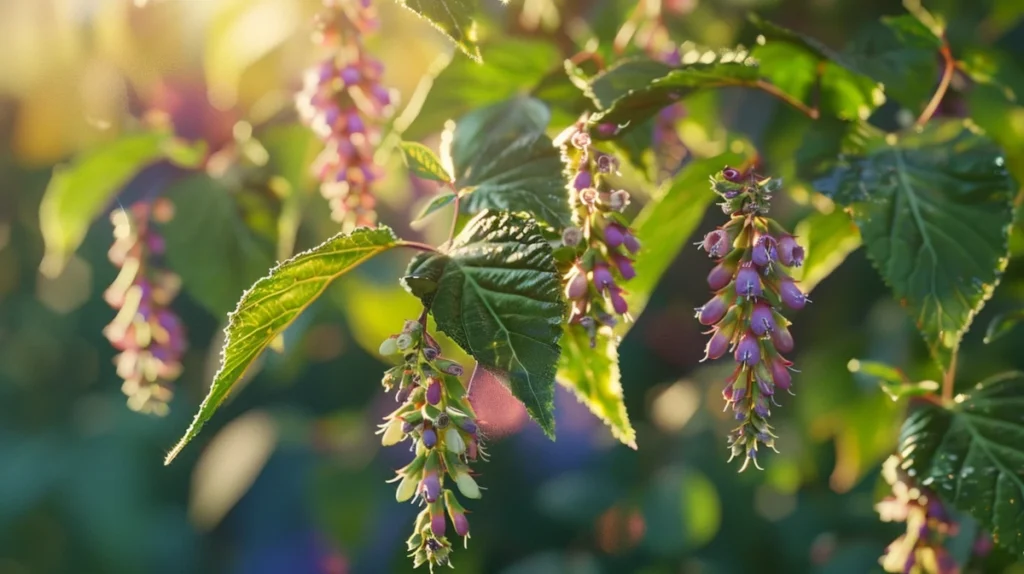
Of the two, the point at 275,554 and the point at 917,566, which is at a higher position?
the point at 917,566

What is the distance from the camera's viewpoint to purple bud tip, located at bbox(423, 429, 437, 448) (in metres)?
0.43

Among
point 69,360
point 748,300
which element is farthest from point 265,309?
point 69,360

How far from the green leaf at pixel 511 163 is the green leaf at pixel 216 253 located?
29 cm

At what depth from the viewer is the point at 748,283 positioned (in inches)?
16.6

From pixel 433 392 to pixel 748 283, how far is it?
15 centimetres

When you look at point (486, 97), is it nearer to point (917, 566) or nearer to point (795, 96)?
point (795, 96)

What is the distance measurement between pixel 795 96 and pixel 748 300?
0.30 metres

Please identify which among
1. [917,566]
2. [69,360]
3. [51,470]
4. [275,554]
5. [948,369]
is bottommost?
[51,470]

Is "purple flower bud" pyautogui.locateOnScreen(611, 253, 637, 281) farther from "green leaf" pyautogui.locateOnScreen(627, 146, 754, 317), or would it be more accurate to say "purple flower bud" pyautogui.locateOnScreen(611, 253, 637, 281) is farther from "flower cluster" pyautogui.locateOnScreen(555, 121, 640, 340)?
"green leaf" pyautogui.locateOnScreen(627, 146, 754, 317)

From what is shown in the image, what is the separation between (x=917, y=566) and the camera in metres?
0.62

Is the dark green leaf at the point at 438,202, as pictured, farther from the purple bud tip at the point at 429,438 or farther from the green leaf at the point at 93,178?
the green leaf at the point at 93,178

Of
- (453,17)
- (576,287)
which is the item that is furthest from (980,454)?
(453,17)

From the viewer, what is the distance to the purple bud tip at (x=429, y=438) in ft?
1.41

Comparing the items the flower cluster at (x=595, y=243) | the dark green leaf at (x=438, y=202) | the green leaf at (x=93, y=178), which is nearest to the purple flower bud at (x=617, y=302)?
the flower cluster at (x=595, y=243)
